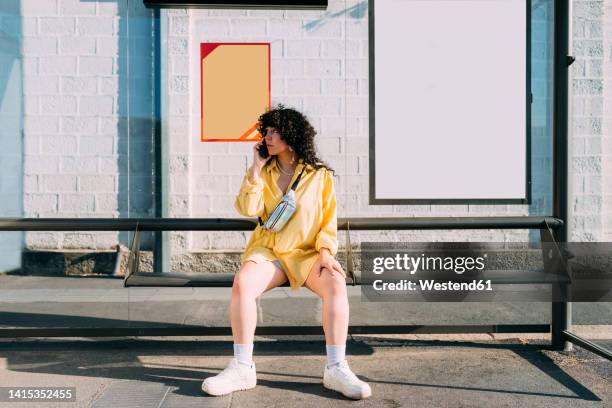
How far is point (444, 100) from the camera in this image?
11.8 feet

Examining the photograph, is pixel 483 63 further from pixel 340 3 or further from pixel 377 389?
pixel 377 389

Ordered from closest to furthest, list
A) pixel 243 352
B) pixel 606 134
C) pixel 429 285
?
pixel 243 352 < pixel 429 285 < pixel 606 134

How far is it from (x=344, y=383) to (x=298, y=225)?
2.44ft

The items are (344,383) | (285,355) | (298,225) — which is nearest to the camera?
(344,383)

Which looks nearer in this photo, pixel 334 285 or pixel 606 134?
pixel 334 285

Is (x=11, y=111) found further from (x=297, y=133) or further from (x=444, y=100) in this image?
(x=444, y=100)

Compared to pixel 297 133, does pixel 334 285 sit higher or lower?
lower

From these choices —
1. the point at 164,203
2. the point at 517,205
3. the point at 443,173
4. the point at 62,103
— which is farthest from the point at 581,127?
the point at 62,103

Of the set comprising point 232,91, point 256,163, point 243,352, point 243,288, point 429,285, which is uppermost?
point 232,91

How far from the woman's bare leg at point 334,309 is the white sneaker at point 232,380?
14.8 inches

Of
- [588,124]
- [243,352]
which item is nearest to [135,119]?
[243,352]

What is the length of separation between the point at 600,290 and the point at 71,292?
157 inches

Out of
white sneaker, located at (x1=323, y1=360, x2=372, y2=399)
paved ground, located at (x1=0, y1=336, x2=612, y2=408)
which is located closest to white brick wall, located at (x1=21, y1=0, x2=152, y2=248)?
paved ground, located at (x1=0, y1=336, x2=612, y2=408)

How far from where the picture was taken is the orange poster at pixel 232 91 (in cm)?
362
